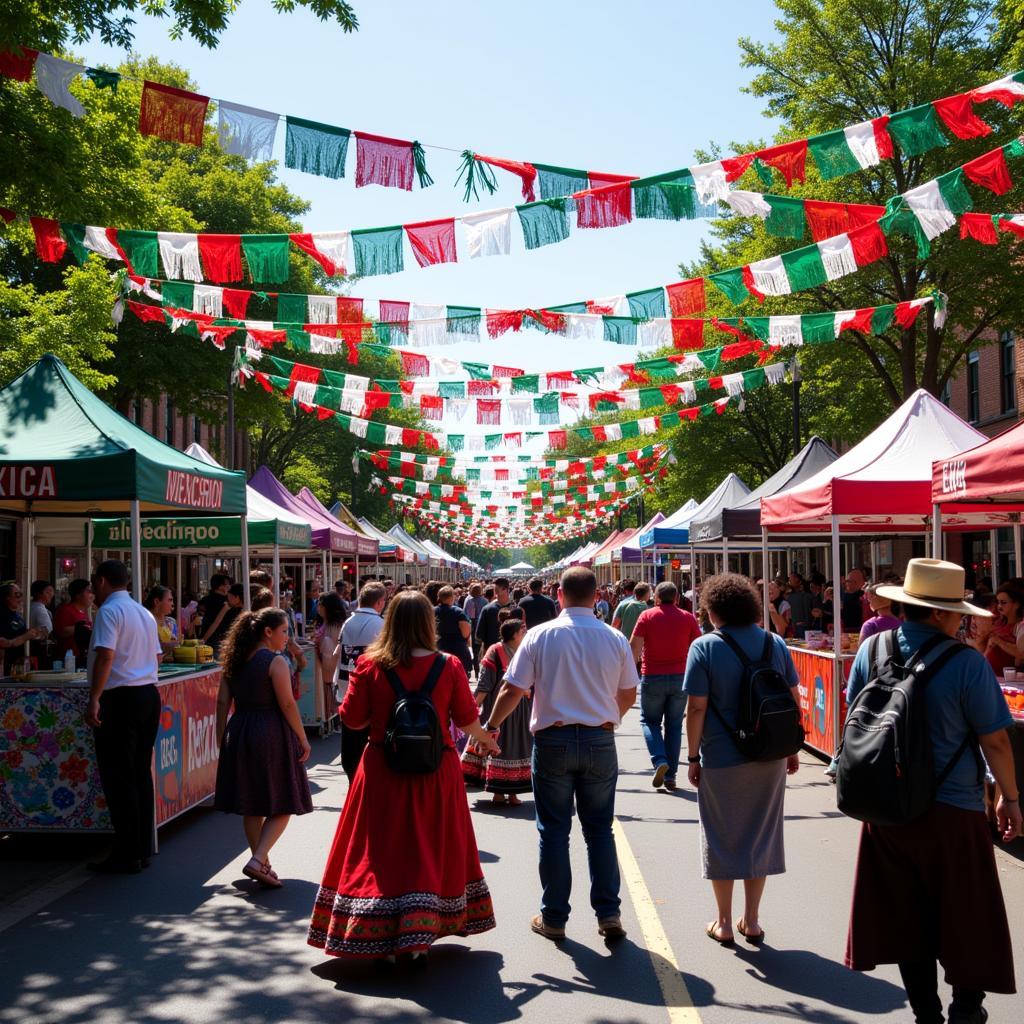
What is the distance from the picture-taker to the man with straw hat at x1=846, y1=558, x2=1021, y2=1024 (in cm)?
434

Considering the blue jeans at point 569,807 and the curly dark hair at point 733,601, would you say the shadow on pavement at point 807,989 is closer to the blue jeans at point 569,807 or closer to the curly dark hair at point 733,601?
the blue jeans at point 569,807

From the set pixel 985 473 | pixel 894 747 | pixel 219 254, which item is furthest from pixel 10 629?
pixel 894 747

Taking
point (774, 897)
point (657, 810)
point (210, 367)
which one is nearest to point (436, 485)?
point (210, 367)

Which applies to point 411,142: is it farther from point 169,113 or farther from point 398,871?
point 398,871

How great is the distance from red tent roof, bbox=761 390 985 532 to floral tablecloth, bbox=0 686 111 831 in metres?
7.31

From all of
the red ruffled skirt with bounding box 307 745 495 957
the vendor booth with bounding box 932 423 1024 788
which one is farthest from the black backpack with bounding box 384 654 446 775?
the vendor booth with bounding box 932 423 1024 788

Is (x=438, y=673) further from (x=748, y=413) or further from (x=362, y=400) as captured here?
(x=748, y=413)

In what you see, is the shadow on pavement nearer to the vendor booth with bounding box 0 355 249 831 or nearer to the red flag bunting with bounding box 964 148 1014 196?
the vendor booth with bounding box 0 355 249 831

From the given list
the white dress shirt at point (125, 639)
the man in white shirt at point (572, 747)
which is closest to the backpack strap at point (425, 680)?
the man in white shirt at point (572, 747)

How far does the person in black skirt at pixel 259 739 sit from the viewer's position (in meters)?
7.38

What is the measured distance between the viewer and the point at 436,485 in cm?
4294

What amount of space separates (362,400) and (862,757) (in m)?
17.1

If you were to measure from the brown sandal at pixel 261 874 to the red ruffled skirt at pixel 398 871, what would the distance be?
179cm

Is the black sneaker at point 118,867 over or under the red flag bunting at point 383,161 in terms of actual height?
under
